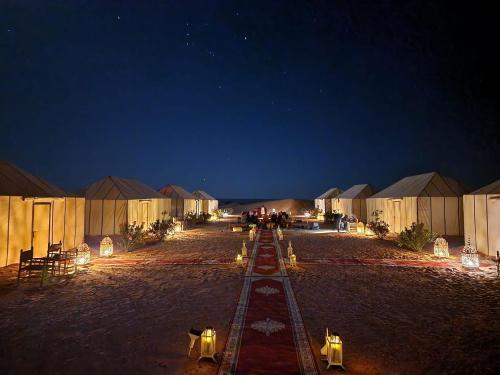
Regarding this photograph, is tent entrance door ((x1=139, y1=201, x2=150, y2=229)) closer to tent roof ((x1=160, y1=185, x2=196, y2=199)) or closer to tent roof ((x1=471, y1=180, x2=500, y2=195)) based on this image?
tent roof ((x1=160, y1=185, x2=196, y2=199))

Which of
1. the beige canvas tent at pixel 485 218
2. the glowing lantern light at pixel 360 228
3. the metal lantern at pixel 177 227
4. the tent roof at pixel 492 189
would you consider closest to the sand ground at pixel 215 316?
the beige canvas tent at pixel 485 218

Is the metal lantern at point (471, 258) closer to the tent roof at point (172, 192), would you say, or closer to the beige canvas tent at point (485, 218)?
the beige canvas tent at point (485, 218)

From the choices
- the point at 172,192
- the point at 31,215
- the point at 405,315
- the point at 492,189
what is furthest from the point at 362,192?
the point at 31,215

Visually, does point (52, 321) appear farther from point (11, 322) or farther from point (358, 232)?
point (358, 232)

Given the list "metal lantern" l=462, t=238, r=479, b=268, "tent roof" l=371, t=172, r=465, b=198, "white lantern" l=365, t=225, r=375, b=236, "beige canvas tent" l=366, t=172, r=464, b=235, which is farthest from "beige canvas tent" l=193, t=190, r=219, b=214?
"metal lantern" l=462, t=238, r=479, b=268

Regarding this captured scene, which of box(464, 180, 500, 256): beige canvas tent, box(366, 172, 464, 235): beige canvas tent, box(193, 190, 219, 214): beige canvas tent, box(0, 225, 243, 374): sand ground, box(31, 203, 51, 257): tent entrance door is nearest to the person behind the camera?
box(0, 225, 243, 374): sand ground

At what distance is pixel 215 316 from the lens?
5.83 metres

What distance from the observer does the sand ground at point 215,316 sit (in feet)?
13.7

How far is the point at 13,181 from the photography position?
33.5ft

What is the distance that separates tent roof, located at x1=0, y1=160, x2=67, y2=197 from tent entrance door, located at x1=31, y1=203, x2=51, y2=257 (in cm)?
63

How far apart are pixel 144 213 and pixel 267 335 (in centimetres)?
1633

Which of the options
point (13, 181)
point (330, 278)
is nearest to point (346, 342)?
point (330, 278)

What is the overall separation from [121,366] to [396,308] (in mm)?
5131

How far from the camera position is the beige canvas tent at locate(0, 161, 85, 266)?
31.6ft
